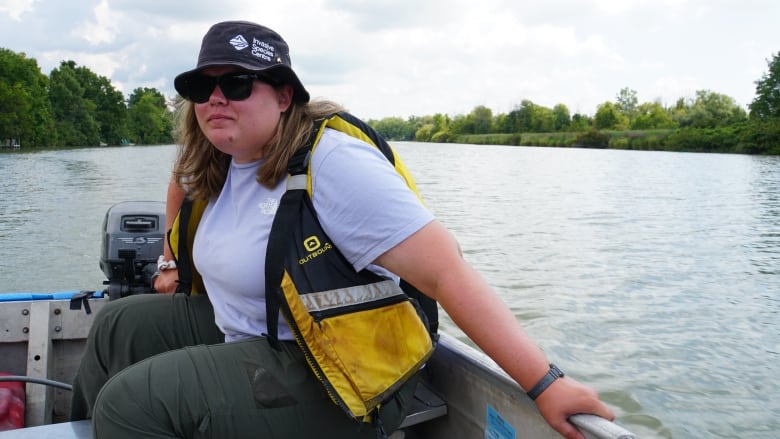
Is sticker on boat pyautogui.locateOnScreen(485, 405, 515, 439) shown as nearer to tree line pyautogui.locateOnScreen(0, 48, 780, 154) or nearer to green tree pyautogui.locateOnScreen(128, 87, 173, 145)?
tree line pyautogui.locateOnScreen(0, 48, 780, 154)

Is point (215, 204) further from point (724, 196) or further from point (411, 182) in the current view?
point (724, 196)

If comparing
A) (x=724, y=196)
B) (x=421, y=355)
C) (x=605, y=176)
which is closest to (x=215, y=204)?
(x=421, y=355)

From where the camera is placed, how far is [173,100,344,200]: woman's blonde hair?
1674 millimetres

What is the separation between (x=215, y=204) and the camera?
1.95 meters

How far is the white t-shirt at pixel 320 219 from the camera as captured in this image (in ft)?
4.83

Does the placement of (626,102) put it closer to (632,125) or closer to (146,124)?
(632,125)

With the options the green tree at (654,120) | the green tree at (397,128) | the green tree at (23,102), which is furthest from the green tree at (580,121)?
the green tree at (23,102)

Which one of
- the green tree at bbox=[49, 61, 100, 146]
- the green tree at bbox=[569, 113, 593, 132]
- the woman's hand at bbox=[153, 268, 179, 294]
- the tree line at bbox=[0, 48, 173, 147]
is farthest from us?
the green tree at bbox=[569, 113, 593, 132]

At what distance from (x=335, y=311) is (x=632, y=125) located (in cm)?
10143

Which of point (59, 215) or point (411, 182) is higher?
point (411, 182)

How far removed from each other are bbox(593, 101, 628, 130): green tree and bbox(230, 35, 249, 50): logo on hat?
327 feet

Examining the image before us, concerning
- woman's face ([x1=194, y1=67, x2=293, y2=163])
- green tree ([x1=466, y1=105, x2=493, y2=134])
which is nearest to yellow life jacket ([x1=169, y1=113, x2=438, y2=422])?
woman's face ([x1=194, y1=67, x2=293, y2=163])

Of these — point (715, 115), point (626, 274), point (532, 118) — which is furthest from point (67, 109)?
point (626, 274)

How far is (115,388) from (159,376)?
0.10 meters
